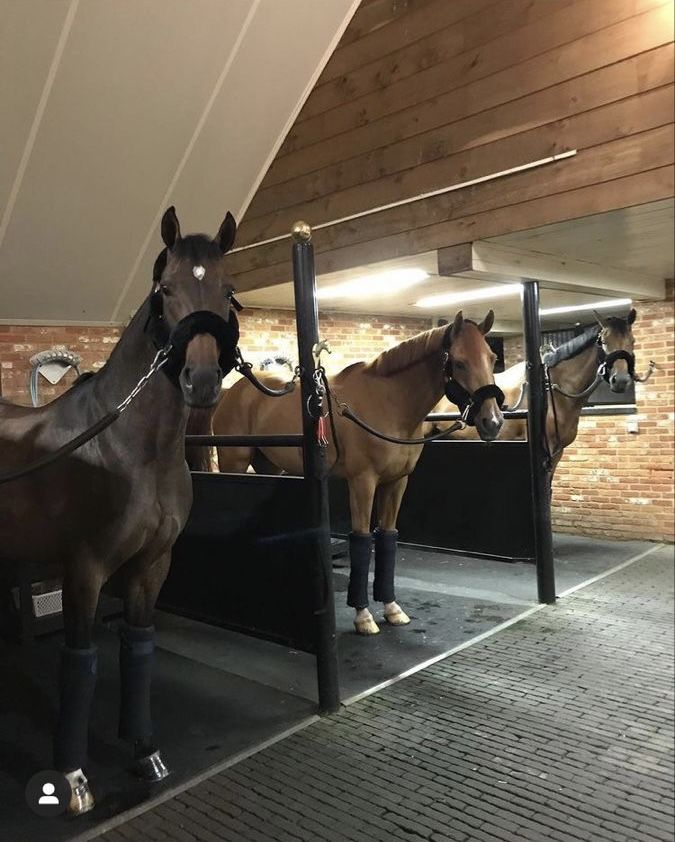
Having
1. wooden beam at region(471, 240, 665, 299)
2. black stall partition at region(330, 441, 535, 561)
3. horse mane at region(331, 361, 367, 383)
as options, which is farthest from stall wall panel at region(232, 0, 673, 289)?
black stall partition at region(330, 441, 535, 561)

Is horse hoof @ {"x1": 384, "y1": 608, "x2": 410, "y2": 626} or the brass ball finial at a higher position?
the brass ball finial

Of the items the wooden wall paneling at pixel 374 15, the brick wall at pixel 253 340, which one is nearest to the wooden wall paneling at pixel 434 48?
the wooden wall paneling at pixel 374 15

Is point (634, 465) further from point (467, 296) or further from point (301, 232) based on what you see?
point (301, 232)

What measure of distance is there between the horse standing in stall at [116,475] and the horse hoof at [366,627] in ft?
4.76

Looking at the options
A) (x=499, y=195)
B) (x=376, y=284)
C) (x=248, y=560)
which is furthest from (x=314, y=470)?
(x=376, y=284)

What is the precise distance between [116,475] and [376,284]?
2715mm

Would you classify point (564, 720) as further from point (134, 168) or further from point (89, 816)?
point (134, 168)

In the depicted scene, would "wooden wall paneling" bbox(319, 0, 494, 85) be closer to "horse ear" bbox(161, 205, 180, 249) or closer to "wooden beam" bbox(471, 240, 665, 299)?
"wooden beam" bbox(471, 240, 665, 299)

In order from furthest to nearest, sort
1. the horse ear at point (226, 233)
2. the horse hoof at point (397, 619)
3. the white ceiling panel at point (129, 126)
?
the horse hoof at point (397, 619) < the white ceiling panel at point (129, 126) < the horse ear at point (226, 233)

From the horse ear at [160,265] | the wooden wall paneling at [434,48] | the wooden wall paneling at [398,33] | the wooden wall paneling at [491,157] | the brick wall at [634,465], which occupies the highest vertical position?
the wooden wall paneling at [398,33]

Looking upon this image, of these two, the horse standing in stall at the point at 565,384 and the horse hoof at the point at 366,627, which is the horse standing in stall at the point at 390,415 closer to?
the horse hoof at the point at 366,627

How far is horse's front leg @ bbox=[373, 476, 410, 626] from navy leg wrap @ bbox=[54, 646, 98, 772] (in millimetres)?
1891

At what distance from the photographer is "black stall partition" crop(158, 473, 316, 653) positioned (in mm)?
2713

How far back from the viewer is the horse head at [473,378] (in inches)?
118
